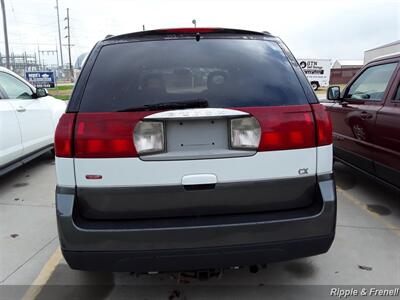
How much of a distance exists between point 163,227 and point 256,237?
1.78 ft

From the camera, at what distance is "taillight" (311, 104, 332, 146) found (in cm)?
235

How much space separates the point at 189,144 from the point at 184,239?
54 cm

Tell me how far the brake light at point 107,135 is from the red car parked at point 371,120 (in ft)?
9.53

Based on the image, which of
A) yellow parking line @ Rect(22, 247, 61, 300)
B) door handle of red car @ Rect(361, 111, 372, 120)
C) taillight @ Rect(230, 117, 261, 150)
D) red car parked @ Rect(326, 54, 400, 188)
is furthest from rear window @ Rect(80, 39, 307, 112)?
door handle of red car @ Rect(361, 111, 372, 120)

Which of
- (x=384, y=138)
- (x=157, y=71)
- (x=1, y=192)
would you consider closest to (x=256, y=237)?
(x=157, y=71)

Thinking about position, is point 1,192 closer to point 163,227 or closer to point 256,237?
point 163,227

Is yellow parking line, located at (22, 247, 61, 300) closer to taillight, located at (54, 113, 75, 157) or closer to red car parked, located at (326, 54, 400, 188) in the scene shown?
taillight, located at (54, 113, 75, 157)

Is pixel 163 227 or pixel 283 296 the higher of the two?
pixel 163 227

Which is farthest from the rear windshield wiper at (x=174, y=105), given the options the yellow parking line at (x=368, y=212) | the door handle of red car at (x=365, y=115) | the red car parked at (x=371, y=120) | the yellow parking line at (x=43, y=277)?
the door handle of red car at (x=365, y=115)

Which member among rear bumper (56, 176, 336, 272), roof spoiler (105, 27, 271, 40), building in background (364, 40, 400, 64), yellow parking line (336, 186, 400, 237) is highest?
building in background (364, 40, 400, 64)

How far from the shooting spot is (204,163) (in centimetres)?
220

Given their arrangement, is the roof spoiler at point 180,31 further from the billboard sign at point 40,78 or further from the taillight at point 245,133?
the billboard sign at point 40,78

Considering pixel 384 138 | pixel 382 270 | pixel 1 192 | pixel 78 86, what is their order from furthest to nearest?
1. pixel 1 192
2. pixel 384 138
3. pixel 382 270
4. pixel 78 86

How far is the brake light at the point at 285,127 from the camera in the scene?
2258mm
